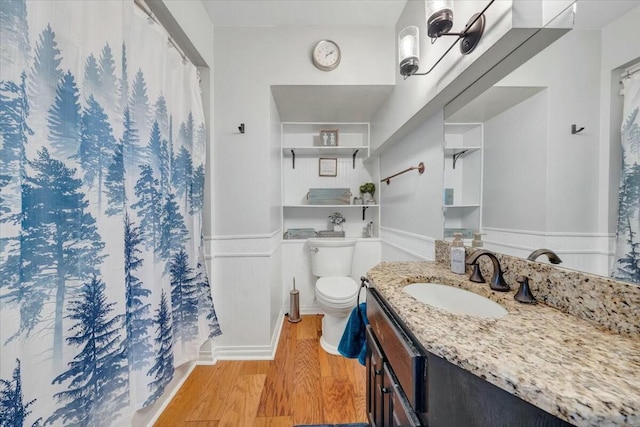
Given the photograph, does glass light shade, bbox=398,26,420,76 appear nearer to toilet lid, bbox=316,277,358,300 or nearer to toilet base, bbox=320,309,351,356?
toilet lid, bbox=316,277,358,300

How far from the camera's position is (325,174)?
8.41ft

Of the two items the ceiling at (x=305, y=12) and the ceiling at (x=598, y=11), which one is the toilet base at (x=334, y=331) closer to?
the ceiling at (x=598, y=11)

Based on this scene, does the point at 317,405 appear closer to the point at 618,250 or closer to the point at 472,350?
the point at 472,350

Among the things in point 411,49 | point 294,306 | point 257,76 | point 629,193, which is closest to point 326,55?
point 257,76

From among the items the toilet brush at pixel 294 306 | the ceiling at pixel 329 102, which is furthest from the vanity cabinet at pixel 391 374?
the ceiling at pixel 329 102

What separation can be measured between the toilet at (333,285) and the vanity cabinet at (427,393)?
79 centimetres

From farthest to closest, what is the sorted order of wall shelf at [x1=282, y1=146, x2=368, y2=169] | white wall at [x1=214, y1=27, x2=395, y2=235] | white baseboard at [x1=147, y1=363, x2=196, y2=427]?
wall shelf at [x1=282, y1=146, x2=368, y2=169], white wall at [x1=214, y1=27, x2=395, y2=235], white baseboard at [x1=147, y1=363, x2=196, y2=427]

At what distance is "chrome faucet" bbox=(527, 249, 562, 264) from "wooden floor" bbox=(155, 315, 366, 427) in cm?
119

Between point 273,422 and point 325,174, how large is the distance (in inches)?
83.4

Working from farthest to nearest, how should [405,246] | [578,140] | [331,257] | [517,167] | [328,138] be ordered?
1. [328,138]
2. [331,257]
3. [405,246]
4. [517,167]
5. [578,140]

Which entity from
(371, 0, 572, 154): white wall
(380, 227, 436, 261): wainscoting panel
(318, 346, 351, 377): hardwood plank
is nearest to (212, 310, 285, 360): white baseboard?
(318, 346, 351, 377): hardwood plank

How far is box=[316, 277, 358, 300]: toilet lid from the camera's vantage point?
5.57 feet

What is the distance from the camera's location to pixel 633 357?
44 cm

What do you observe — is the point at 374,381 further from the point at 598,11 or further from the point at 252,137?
the point at 252,137
